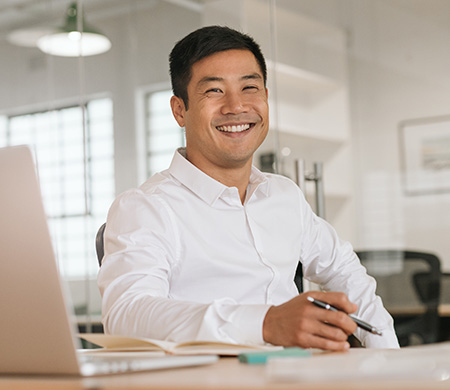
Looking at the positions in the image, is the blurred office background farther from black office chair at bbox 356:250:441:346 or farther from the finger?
the finger

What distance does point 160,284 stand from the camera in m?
1.50

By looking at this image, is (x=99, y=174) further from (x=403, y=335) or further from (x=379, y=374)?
(x=379, y=374)

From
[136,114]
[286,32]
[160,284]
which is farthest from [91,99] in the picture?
[160,284]

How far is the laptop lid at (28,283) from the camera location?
2.65 ft

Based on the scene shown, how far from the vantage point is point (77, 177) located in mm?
3854

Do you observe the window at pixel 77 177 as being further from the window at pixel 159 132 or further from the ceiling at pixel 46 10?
the ceiling at pixel 46 10

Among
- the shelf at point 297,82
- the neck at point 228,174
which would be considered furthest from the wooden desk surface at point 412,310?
the neck at point 228,174

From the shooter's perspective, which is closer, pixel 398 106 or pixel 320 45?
pixel 398 106

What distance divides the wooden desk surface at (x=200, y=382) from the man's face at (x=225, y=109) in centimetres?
112

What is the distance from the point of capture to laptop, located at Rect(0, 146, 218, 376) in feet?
2.62

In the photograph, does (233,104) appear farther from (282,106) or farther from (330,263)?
(282,106)

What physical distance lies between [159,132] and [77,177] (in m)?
0.51

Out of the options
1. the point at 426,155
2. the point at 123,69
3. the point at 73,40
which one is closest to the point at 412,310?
the point at 426,155

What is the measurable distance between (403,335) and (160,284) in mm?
1646
